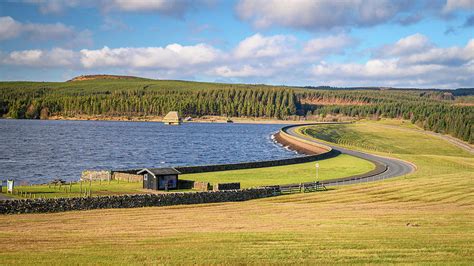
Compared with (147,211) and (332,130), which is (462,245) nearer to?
(147,211)

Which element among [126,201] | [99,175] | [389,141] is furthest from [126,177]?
[389,141]

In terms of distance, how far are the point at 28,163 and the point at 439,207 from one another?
59671mm

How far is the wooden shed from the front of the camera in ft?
156

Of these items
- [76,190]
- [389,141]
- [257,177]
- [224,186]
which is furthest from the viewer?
[389,141]

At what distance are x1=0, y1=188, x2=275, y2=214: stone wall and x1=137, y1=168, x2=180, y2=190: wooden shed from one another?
20.7ft

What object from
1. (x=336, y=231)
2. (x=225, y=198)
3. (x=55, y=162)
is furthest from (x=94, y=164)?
(x=336, y=231)

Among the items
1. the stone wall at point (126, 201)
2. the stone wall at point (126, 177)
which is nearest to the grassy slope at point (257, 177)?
the stone wall at point (126, 177)

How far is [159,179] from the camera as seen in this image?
47875 mm

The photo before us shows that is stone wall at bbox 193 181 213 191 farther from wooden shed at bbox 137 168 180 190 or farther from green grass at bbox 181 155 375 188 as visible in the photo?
green grass at bbox 181 155 375 188

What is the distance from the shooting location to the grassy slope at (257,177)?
146 feet

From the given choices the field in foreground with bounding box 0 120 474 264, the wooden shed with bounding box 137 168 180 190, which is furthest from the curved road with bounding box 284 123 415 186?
the wooden shed with bounding box 137 168 180 190

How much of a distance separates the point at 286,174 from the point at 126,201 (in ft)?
94.2

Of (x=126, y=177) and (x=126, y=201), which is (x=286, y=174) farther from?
(x=126, y=201)

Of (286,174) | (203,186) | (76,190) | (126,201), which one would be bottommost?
(286,174)
